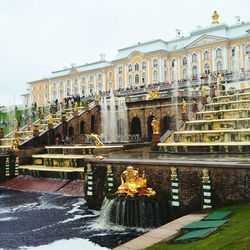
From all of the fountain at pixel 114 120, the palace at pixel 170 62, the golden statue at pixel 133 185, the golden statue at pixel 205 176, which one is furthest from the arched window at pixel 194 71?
the golden statue at pixel 205 176

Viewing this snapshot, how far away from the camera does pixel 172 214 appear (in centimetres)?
1277

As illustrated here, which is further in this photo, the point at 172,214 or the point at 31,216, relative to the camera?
the point at 31,216

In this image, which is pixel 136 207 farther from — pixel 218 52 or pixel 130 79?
pixel 130 79

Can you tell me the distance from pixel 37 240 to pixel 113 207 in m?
2.80

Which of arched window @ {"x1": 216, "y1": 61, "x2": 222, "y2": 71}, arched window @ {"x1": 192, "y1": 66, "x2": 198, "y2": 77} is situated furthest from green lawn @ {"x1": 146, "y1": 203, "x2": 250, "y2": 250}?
arched window @ {"x1": 192, "y1": 66, "x2": 198, "y2": 77}

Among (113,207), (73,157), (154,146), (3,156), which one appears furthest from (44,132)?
(113,207)

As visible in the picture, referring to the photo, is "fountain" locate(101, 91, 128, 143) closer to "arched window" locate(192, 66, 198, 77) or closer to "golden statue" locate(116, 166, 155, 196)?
"golden statue" locate(116, 166, 155, 196)

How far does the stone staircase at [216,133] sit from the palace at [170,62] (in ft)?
116

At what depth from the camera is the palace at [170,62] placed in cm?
7000

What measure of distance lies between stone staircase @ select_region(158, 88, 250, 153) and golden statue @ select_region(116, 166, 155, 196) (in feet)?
20.6

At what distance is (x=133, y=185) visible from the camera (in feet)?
42.3

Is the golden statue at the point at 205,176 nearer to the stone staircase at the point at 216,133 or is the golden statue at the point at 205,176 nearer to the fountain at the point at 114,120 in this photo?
the stone staircase at the point at 216,133

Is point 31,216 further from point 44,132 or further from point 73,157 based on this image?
point 44,132

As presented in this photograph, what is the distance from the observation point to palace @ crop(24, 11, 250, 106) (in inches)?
2756
